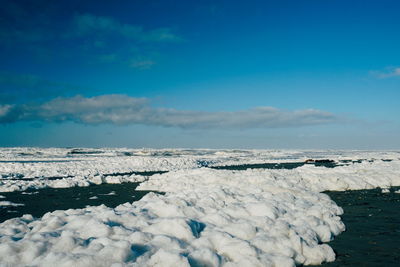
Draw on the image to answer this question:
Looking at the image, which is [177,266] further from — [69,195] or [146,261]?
[69,195]

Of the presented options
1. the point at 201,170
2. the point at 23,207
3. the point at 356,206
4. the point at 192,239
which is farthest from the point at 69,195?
the point at 356,206

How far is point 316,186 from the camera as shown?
1745 cm

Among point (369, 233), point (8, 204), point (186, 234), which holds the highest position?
point (186, 234)

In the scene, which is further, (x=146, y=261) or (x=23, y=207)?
(x=23, y=207)

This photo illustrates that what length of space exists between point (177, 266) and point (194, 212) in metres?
3.40

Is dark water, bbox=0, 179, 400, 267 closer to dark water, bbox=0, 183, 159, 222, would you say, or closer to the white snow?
dark water, bbox=0, 183, 159, 222

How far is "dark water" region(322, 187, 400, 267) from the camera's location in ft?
23.3

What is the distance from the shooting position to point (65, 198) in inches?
595

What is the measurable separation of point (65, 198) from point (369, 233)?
12.2m

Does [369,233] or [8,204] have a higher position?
[369,233]

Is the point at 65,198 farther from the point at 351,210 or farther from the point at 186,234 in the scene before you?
the point at 351,210

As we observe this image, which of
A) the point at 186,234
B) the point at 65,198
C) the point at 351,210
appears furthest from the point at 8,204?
the point at 351,210

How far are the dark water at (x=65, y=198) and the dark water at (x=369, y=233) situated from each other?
850 cm

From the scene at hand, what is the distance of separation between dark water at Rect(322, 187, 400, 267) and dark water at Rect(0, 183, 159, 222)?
8501mm
